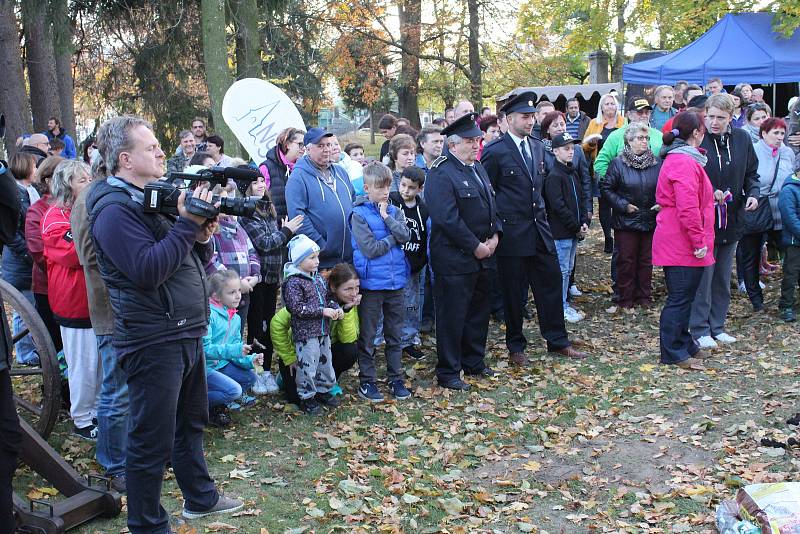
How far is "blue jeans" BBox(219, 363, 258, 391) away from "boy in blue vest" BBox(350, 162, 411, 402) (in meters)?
0.97

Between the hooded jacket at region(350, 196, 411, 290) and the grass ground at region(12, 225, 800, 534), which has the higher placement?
the hooded jacket at region(350, 196, 411, 290)

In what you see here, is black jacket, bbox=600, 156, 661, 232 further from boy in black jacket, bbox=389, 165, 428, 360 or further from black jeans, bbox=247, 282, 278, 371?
black jeans, bbox=247, 282, 278, 371

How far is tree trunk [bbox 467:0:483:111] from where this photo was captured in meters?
23.1

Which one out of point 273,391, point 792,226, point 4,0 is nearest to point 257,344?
point 273,391

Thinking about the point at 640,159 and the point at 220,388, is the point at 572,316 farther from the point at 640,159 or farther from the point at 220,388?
the point at 220,388

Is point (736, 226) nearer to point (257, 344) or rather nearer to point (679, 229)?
point (679, 229)

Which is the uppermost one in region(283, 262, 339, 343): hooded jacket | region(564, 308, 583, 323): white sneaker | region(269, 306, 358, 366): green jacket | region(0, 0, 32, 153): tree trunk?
region(0, 0, 32, 153): tree trunk

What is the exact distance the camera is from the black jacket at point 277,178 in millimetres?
7652

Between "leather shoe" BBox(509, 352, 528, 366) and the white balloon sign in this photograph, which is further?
the white balloon sign

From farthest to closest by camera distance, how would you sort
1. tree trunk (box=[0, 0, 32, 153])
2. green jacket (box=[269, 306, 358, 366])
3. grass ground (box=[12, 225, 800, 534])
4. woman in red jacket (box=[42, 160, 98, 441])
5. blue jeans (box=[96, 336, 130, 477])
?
tree trunk (box=[0, 0, 32, 153]) < green jacket (box=[269, 306, 358, 366]) < woman in red jacket (box=[42, 160, 98, 441]) < blue jeans (box=[96, 336, 130, 477]) < grass ground (box=[12, 225, 800, 534])

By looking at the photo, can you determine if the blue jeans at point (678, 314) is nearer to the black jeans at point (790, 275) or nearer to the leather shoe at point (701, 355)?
the leather shoe at point (701, 355)

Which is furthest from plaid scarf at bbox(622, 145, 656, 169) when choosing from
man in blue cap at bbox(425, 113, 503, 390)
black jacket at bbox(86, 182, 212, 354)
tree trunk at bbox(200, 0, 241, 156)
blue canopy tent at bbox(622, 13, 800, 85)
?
blue canopy tent at bbox(622, 13, 800, 85)

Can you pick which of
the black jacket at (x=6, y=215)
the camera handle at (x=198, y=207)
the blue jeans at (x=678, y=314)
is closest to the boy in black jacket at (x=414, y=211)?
the blue jeans at (x=678, y=314)

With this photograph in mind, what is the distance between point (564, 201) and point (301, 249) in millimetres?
3449
